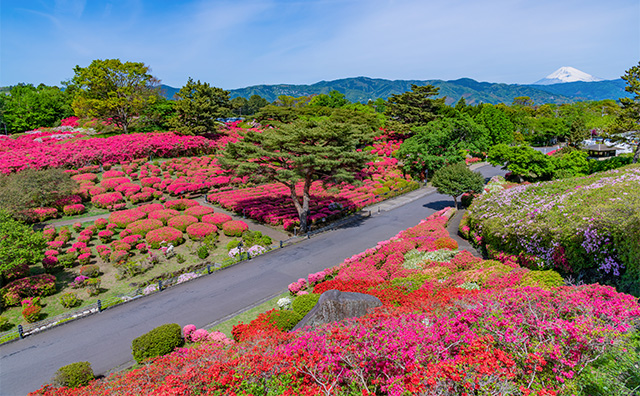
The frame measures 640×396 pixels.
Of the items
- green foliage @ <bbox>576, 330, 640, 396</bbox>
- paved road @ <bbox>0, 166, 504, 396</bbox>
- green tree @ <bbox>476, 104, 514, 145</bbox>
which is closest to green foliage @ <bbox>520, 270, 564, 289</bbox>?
green foliage @ <bbox>576, 330, 640, 396</bbox>

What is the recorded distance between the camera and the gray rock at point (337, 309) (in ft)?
35.6

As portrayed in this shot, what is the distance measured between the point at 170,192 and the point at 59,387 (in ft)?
85.2

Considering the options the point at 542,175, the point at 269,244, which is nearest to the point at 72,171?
the point at 269,244

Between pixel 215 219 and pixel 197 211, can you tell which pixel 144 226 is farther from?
pixel 215 219

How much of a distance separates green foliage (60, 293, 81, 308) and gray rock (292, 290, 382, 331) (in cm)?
1286

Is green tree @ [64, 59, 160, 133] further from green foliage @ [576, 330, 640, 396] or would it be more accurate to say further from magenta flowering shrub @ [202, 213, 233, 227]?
green foliage @ [576, 330, 640, 396]

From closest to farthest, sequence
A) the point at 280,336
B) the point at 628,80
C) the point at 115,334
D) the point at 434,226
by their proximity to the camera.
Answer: the point at 280,336 → the point at 115,334 → the point at 434,226 → the point at 628,80

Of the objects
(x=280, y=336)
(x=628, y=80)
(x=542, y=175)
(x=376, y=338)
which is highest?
(x=628, y=80)

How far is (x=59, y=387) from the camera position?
1023 centimetres

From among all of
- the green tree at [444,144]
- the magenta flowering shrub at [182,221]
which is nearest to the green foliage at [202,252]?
the magenta flowering shrub at [182,221]

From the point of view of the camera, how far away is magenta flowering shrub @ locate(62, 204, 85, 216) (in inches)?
1070

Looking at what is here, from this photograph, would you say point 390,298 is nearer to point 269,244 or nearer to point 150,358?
point 150,358

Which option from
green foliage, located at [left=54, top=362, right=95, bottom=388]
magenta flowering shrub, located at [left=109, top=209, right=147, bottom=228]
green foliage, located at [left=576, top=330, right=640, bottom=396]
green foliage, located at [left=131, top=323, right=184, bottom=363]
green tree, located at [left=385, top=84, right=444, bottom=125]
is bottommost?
green foliage, located at [left=131, top=323, right=184, bottom=363]

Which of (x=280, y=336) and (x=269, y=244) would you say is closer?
(x=280, y=336)
